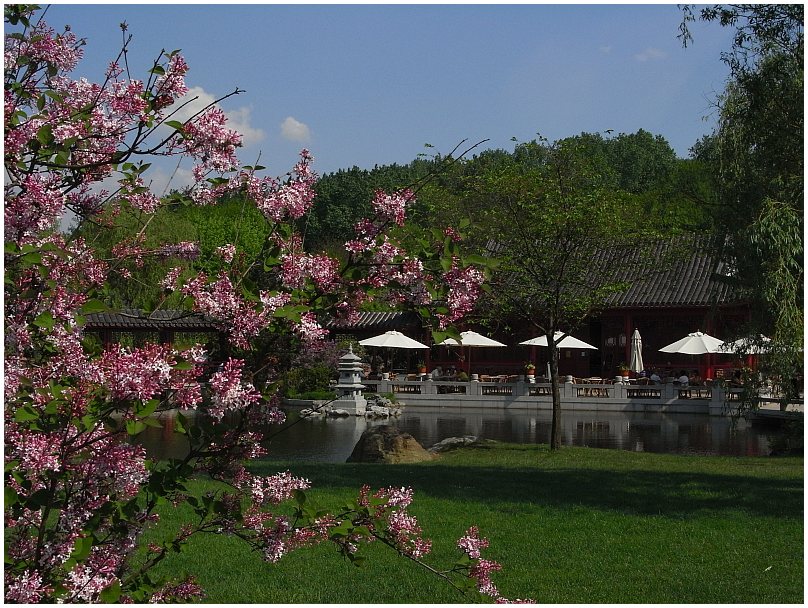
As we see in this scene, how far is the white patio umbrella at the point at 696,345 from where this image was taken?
3519 centimetres

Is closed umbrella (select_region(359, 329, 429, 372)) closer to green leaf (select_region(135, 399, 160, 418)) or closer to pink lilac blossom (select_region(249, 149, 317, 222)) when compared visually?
pink lilac blossom (select_region(249, 149, 317, 222))

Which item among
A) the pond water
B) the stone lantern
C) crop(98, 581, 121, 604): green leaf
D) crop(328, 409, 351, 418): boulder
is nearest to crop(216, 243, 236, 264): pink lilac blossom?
crop(98, 581, 121, 604): green leaf

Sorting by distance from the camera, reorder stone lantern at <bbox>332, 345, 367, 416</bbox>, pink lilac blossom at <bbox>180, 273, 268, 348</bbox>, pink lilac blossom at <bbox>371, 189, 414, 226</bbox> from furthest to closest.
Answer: stone lantern at <bbox>332, 345, 367, 416</bbox>, pink lilac blossom at <bbox>371, 189, 414, 226</bbox>, pink lilac blossom at <bbox>180, 273, 268, 348</bbox>

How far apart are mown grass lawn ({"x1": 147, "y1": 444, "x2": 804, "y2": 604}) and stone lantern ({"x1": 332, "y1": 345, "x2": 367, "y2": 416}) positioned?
19.4 m

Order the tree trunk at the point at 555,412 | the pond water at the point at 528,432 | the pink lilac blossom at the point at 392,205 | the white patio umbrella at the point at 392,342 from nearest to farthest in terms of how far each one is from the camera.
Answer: the pink lilac blossom at the point at 392,205, the tree trunk at the point at 555,412, the pond water at the point at 528,432, the white patio umbrella at the point at 392,342

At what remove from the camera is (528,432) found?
2789cm

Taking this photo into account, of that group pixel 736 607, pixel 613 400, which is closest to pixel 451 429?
pixel 613 400

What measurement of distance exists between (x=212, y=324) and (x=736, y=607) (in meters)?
4.59

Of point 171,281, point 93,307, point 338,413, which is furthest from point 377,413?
point 93,307

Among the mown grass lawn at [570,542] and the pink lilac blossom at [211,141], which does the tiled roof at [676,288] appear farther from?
the pink lilac blossom at [211,141]

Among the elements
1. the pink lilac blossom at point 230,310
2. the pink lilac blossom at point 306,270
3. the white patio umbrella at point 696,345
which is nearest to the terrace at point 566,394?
the white patio umbrella at point 696,345

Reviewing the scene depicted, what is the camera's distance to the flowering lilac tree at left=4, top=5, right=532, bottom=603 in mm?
3242

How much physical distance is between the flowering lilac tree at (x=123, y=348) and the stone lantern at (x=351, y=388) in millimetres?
30440

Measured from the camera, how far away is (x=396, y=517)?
152 inches
